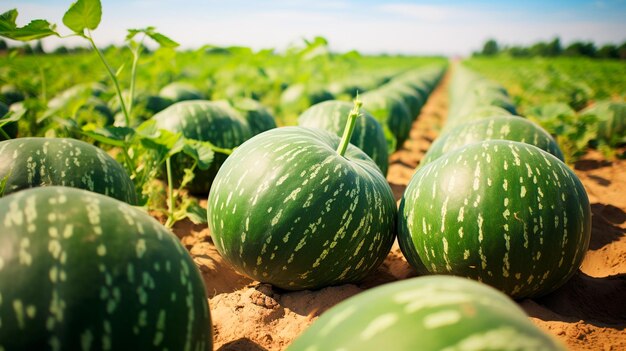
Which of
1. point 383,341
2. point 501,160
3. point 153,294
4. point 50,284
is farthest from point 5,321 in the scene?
point 501,160

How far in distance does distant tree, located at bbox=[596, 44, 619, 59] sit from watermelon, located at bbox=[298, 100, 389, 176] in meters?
77.1

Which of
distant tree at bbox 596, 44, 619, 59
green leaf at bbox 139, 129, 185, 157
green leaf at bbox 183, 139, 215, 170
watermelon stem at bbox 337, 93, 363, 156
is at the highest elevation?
watermelon stem at bbox 337, 93, 363, 156

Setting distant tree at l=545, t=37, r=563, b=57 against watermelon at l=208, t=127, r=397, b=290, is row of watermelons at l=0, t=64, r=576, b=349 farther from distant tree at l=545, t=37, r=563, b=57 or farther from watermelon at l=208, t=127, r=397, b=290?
distant tree at l=545, t=37, r=563, b=57

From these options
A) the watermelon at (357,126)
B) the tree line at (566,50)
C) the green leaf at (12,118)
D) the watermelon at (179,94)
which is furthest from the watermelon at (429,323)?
the tree line at (566,50)

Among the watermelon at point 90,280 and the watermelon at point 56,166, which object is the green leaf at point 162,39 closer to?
the watermelon at point 56,166

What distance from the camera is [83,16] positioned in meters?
3.08

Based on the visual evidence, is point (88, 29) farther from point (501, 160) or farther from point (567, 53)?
point (567, 53)

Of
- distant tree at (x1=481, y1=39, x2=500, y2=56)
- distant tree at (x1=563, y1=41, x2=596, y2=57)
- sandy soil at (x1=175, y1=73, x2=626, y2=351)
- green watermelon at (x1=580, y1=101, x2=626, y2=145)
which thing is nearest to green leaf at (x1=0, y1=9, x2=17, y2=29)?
sandy soil at (x1=175, y1=73, x2=626, y2=351)

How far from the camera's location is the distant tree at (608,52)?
66.0m

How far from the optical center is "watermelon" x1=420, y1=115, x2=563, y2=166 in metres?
3.51

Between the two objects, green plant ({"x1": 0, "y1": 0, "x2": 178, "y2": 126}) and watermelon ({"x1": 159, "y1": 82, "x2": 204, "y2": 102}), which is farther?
watermelon ({"x1": 159, "y1": 82, "x2": 204, "y2": 102})

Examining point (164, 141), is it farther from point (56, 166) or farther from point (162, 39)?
point (162, 39)

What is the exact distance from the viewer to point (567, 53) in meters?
79.7

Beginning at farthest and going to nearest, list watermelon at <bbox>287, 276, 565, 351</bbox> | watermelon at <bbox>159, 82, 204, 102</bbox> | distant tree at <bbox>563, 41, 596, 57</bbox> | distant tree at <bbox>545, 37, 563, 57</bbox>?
distant tree at <bbox>545, 37, 563, 57</bbox> < distant tree at <bbox>563, 41, 596, 57</bbox> < watermelon at <bbox>159, 82, 204, 102</bbox> < watermelon at <bbox>287, 276, 565, 351</bbox>
